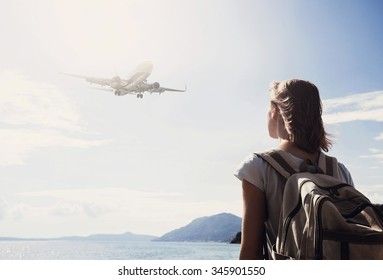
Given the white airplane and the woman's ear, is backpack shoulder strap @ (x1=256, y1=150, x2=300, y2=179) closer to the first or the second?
the woman's ear

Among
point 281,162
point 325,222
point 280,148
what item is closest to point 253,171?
point 281,162

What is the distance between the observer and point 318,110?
2822 mm

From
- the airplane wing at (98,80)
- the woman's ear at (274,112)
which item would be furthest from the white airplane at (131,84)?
the woman's ear at (274,112)

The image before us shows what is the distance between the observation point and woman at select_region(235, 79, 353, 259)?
8.33 feet

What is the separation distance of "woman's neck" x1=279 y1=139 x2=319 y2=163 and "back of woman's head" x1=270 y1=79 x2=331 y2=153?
0.02 metres

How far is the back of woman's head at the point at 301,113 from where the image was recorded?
2750 millimetres

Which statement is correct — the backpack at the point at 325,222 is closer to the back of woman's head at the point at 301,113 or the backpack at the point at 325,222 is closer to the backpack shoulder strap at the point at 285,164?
the backpack shoulder strap at the point at 285,164

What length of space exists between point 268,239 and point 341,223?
449 mm

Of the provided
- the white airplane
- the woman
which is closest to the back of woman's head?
the woman
